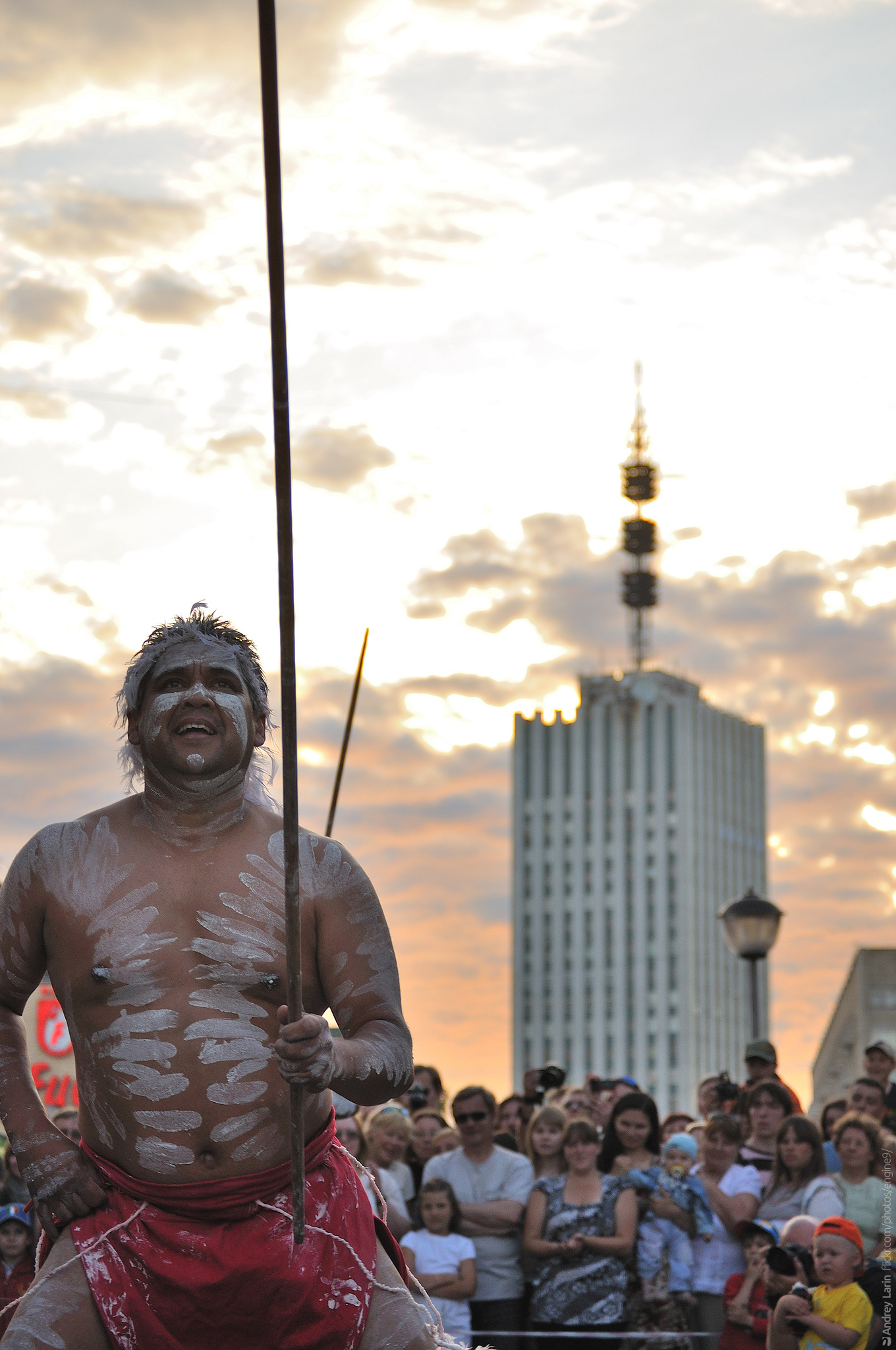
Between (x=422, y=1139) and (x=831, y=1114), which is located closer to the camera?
(x=831, y=1114)

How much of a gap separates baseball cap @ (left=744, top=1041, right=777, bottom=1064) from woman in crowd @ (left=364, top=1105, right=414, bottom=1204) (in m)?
2.17

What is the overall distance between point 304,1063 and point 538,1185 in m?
5.23

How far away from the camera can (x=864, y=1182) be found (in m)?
7.77

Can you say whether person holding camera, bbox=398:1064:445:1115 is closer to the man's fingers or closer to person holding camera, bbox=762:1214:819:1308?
person holding camera, bbox=762:1214:819:1308

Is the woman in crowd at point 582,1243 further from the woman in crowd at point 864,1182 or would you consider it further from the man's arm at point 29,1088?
the man's arm at point 29,1088

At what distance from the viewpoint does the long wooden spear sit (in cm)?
307

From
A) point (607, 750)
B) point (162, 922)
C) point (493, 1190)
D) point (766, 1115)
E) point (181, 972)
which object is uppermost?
point (607, 750)

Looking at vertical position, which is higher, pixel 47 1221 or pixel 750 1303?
pixel 47 1221

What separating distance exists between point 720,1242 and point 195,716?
203 inches

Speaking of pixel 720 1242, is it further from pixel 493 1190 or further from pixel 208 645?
pixel 208 645

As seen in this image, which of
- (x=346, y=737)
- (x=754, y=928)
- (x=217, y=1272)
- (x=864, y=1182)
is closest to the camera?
(x=217, y=1272)

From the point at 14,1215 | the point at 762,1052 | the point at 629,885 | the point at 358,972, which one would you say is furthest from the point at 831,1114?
the point at 629,885

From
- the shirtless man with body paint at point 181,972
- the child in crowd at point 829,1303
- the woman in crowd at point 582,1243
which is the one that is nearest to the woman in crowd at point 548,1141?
the woman in crowd at point 582,1243

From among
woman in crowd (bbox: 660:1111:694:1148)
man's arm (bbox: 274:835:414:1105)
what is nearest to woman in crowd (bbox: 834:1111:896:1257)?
woman in crowd (bbox: 660:1111:694:1148)
